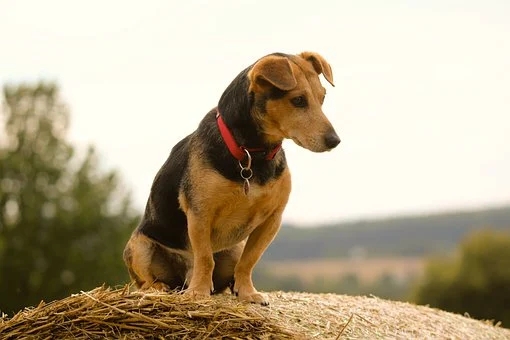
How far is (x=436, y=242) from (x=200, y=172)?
275 feet

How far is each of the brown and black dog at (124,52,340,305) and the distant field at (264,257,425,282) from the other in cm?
6258

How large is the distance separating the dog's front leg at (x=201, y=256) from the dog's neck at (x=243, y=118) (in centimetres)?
73

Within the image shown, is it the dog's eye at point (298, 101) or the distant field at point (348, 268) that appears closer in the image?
the dog's eye at point (298, 101)

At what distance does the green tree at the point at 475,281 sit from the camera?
33.9 meters

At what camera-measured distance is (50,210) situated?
113 feet

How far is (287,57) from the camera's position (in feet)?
23.9

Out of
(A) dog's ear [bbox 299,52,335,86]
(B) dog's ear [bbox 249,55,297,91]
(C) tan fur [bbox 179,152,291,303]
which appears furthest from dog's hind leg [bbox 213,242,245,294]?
(B) dog's ear [bbox 249,55,297,91]

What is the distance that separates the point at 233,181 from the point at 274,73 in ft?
2.96

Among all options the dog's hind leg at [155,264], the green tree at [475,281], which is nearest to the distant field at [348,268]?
the green tree at [475,281]

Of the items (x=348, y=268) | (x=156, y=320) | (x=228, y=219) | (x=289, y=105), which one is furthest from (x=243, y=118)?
(x=348, y=268)

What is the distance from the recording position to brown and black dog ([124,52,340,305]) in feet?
23.0

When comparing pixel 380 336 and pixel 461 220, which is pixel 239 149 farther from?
pixel 461 220

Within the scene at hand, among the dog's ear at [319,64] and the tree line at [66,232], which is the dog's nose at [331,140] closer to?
the dog's ear at [319,64]

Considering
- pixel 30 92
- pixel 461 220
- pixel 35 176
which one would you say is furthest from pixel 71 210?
pixel 461 220
